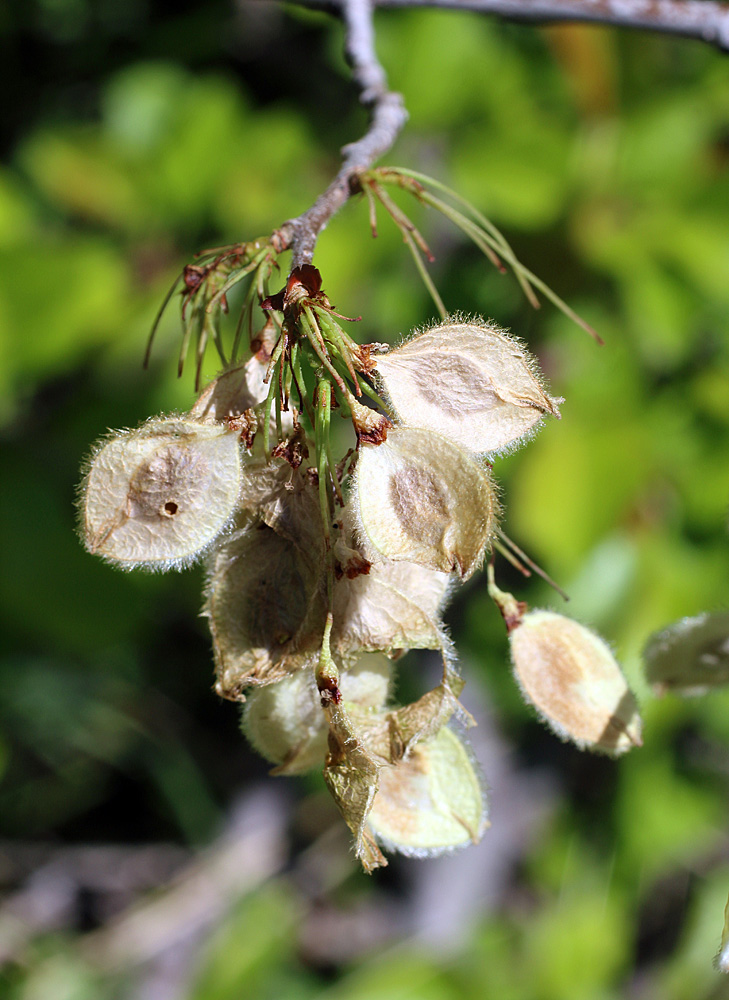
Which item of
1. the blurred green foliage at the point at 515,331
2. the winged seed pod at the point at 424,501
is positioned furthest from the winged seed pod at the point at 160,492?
the blurred green foliage at the point at 515,331

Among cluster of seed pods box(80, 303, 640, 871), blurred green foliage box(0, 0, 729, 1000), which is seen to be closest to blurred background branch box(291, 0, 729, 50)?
blurred green foliage box(0, 0, 729, 1000)

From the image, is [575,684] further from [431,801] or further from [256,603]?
[256,603]

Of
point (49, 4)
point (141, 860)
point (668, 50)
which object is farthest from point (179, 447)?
point (49, 4)

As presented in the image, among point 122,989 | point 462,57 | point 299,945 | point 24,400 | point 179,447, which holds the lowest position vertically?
point 299,945

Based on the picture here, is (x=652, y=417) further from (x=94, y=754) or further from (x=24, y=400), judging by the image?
(x=94, y=754)

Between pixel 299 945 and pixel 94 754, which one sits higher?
pixel 94 754

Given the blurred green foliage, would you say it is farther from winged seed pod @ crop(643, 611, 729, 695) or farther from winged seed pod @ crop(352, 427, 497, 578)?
winged seed pod @ crop(352, 427, 497, 578)
